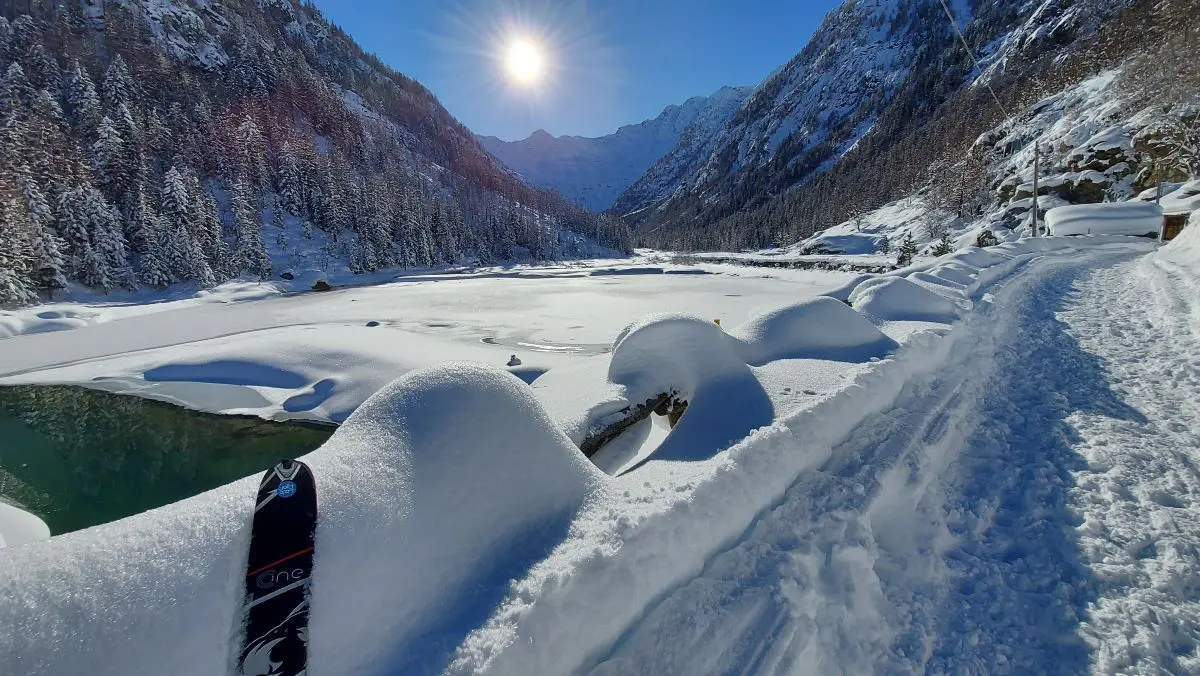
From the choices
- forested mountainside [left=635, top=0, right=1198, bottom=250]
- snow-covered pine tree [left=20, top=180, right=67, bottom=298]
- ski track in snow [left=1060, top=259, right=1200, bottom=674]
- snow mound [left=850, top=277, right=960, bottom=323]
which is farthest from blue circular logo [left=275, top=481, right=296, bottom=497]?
snow-covered pine tree [left=20, top=180, right=67, bottom=298]

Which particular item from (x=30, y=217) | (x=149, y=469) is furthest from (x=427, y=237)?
(x=149, y=469)

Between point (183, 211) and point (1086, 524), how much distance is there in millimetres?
65671

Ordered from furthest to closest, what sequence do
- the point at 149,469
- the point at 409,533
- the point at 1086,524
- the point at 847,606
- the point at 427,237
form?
the point at 427,237 < the point at 149,469 < the point at 1086,524 < the point at 847,606 < the point at 409,533

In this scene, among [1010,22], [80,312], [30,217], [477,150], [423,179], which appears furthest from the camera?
[477,150]

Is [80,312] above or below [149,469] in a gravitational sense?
above

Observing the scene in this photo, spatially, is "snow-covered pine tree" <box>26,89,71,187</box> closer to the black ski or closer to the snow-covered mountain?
the black ski

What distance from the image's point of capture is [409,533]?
8.63ft

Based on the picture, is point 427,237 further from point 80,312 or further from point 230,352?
point 230,352

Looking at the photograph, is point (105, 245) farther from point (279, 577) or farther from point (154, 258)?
point (279, 577)

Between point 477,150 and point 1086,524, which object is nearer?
point 1086,524

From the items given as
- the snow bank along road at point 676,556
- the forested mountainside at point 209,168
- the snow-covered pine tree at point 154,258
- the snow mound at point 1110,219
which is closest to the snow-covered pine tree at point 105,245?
the forested mountainside at point 209,168

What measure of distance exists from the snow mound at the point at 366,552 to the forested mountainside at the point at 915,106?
3872 centimetres

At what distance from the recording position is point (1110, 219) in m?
26.1

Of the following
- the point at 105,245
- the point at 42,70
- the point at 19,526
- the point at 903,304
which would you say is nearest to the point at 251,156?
the point at 42,70
